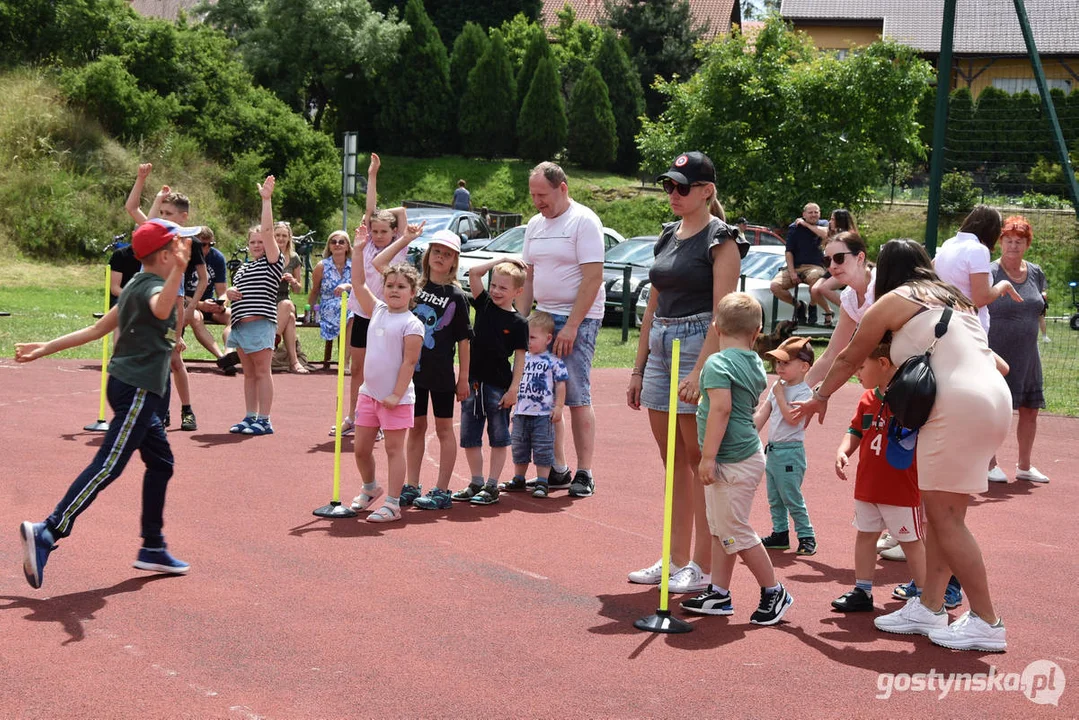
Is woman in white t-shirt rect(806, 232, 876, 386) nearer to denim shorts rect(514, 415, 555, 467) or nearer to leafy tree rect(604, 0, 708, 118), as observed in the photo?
denim shorts rect(514, 415, 555, 467)

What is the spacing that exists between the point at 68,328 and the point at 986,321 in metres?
13.1

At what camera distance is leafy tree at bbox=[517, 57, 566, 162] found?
154 feet

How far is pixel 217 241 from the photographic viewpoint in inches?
1184

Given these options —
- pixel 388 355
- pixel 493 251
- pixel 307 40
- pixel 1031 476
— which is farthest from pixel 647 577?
pixel 307 40

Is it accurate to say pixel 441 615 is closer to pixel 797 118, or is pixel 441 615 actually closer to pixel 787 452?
pixel 787 452

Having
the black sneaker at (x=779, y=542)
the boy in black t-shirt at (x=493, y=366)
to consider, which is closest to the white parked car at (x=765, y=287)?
the boy in black t-shirt at (x=493, y=366)

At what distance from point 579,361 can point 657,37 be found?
47.6 meters

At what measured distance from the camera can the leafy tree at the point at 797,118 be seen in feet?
107

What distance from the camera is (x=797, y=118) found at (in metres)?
32.8

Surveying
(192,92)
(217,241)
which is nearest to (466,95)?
(192,92)

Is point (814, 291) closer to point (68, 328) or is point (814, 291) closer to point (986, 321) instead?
point (986, 321)

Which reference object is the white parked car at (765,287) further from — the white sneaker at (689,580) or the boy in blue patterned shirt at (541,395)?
the white sneaker at (689,580)

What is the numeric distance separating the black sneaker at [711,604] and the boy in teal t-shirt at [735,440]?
18 centimetres

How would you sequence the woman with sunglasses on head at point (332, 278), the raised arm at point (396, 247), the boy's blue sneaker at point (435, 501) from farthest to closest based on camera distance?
the woman with sunglasses on head at point (332, 278), the raised arm at point (396, 247), the boy's blue sneaker at point (435, 501)
